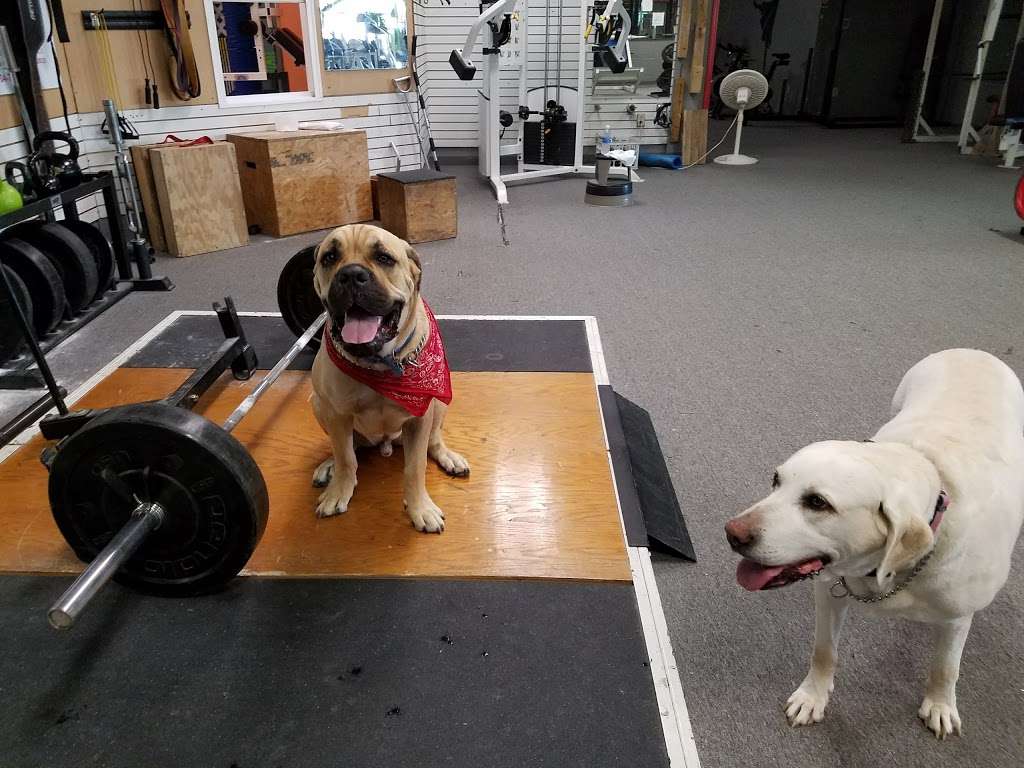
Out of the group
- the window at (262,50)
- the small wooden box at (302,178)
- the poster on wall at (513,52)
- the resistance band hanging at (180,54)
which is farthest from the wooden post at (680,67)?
the resistance band hanging at (180,54)

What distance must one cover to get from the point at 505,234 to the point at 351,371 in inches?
144

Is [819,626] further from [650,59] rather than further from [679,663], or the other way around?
[650,59]

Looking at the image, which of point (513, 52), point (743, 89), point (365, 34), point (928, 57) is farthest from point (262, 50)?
point (928, 57)

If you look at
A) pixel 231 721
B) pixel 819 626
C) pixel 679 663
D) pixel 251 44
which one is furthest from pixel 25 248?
pixel 251 44

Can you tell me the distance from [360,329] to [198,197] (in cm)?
359

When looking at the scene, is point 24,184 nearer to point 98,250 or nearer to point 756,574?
point 98,250

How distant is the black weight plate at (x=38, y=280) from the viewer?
292cm

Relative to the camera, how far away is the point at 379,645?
1.47 metres

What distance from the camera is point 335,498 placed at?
73.5 inches

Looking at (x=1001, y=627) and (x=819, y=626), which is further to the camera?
(x=1001, y=627)

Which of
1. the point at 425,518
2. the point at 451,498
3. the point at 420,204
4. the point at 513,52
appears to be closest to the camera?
the point at 425,518

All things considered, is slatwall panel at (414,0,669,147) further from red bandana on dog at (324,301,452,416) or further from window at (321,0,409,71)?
red bandana on dog at (324,301,452,416)

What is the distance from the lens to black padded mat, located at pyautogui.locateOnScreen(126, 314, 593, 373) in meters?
2.75


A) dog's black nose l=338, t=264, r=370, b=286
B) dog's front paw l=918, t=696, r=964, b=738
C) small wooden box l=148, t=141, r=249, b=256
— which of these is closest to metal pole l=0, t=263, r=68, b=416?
dog's black nose l=338, t=264, r=370, b=286
